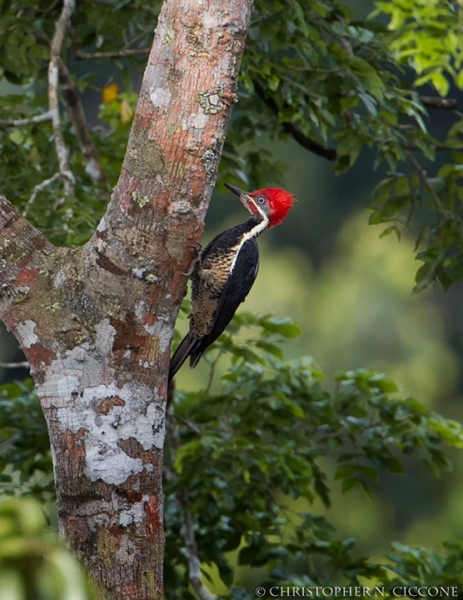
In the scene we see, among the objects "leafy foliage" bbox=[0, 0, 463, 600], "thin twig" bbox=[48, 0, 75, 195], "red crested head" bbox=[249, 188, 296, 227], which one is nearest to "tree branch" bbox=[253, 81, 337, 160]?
"leafy foliage" bbox=[0, 0, 463, 600]

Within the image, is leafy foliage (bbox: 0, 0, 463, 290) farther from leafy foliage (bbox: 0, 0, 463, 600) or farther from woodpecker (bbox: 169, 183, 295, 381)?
woodpecker (bbox: 169, 183, 295, 381)

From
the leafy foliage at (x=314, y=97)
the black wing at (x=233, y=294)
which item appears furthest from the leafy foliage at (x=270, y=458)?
the leafy foliage at (x=314, y=97)

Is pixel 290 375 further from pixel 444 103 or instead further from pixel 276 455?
pixel 444 103

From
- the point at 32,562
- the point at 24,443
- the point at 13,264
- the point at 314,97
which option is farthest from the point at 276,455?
the point at 32,562

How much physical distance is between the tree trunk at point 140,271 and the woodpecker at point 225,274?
1.03 meters

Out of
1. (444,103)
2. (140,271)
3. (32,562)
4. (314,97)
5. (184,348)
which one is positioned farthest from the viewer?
(444,103)

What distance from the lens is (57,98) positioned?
108 inches

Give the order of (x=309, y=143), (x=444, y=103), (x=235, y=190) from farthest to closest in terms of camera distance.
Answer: (x=309, y=143) < (x=444, y=103) < (x=235, y=190)

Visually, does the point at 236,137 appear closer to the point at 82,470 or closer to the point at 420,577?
the point at 420,577

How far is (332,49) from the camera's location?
9.04ft

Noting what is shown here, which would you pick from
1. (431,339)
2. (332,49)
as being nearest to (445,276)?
(332,49)

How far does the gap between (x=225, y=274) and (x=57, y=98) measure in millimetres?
820

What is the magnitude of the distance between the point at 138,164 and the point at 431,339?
34.3ft

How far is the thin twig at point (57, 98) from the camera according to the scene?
266cm
